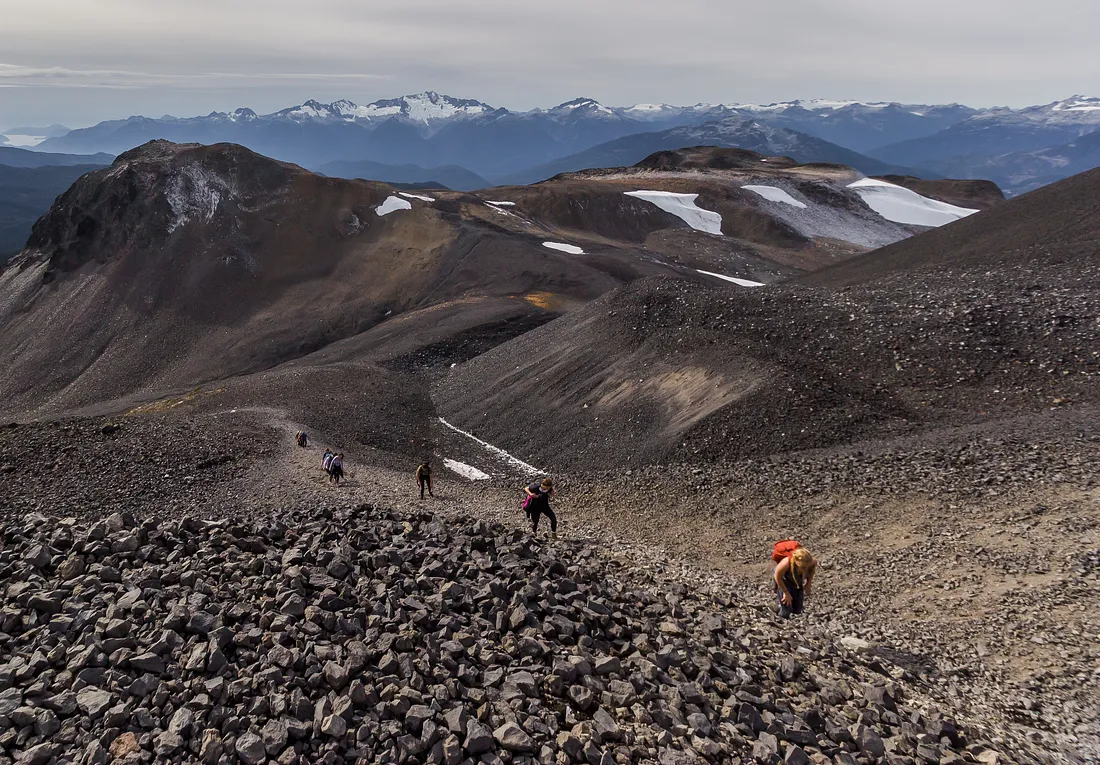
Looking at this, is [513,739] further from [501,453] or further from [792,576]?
[501,453]

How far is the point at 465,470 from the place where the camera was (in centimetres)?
2961

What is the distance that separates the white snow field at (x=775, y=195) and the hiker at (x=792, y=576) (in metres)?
114

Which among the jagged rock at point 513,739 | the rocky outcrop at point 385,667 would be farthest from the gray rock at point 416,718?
the jagged rock at point 513,739

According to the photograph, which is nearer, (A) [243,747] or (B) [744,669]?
(A) [243,747]

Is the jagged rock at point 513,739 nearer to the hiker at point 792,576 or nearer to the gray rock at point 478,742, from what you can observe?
the gray rock at point 478,742

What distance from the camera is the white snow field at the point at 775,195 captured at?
381 feet

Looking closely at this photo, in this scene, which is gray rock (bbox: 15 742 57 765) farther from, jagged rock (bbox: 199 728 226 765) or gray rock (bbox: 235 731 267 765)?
gray rock (bbox: 235 731 267 765)

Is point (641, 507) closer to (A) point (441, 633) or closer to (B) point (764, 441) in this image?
(B) point (764, 441)

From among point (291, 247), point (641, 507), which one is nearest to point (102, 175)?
point (291, 247)

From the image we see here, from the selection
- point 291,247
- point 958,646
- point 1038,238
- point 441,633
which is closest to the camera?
point 441,633

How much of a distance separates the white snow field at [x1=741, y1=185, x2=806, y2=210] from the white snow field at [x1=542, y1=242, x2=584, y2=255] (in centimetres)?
5417

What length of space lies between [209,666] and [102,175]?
355 feet

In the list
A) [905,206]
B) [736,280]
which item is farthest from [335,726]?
[905,206]

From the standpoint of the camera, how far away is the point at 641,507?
21.1 metres
